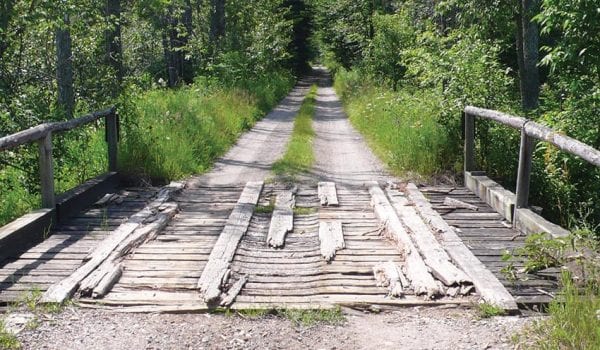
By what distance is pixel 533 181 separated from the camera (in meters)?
8.63

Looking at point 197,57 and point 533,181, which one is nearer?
point 533,181

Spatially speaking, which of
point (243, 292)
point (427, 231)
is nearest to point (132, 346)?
point (243, 292)

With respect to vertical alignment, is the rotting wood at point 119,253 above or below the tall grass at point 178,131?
below

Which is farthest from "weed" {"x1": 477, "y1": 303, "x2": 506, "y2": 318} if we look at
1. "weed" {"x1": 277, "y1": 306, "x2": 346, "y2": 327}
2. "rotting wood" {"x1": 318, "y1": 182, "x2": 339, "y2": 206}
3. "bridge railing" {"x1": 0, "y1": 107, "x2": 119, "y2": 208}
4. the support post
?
"bridge railing" {"x1": 0, "y1": 107, "x2": 119, "y2": 208}

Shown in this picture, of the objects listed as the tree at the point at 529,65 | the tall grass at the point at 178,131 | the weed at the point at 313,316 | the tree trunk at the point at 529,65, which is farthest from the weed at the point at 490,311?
the tree trunk at the point at 529,65

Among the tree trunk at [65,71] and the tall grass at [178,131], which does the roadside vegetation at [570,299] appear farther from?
the tree trunk at [65,71]

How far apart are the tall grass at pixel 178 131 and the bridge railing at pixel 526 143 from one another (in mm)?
4600

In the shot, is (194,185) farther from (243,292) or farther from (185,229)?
(243,292)

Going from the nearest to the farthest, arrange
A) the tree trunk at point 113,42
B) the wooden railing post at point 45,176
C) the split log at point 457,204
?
the wooden railing post at point 45,176, the split log at point 457,204, the tree trunk at point 113,42

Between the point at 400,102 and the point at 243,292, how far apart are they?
8337 mm

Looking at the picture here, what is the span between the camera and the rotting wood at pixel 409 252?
5000mm

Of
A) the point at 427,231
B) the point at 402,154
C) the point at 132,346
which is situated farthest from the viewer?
the point at 402,154

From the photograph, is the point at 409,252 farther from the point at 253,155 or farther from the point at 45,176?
the point at 253,155

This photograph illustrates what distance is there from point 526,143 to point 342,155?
699cm
